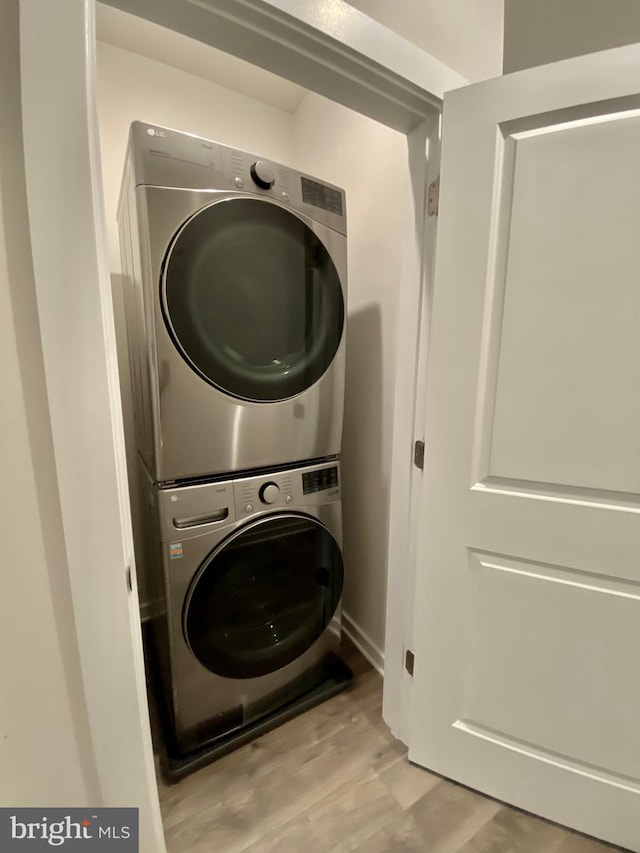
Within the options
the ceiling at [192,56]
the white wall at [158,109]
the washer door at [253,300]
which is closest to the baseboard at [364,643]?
the washer door at [253,300]

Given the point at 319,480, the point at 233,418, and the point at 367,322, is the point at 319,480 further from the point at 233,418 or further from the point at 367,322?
the point at 367,322

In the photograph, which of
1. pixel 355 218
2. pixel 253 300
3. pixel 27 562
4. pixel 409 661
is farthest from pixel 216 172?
pixel 409 661

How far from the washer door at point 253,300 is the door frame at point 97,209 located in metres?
0.35

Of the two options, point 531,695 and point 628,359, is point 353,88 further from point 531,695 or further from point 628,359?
point 531,695

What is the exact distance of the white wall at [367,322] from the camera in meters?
1.46

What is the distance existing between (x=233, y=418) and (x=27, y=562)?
0.60 m

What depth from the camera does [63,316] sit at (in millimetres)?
587

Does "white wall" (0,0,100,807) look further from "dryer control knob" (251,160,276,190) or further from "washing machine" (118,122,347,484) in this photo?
"dryer control knob" (251,160,276,190)

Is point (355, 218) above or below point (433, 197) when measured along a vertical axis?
above

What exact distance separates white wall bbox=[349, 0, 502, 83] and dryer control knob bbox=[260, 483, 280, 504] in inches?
53.3

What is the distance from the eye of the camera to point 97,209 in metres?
0.60

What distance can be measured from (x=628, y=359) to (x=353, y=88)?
896 mm

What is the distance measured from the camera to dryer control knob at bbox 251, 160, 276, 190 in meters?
1.09

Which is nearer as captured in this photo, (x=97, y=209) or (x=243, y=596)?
(x=97, y=209)
